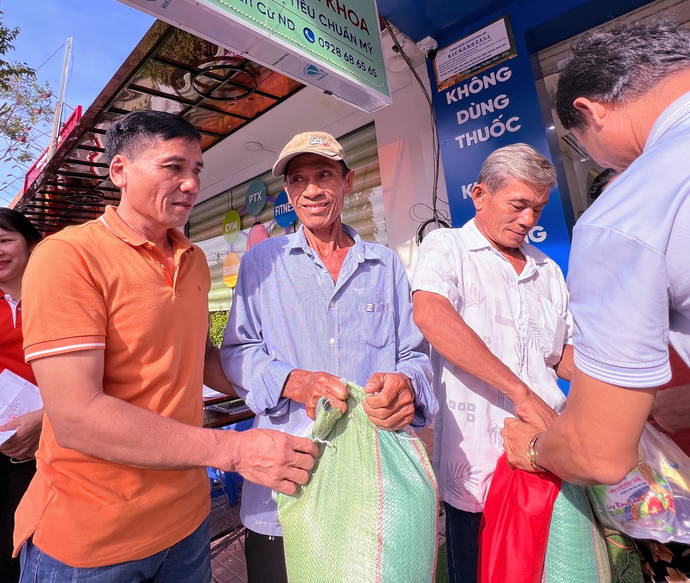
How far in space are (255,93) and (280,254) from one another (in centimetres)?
324

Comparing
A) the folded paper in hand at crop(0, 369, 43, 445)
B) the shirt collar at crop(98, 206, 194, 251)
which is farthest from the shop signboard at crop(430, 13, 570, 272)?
the folded paper in hand at crop(0, 369, 43, 445)

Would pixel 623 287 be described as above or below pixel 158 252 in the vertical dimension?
below

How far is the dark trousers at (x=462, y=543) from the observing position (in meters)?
1.38

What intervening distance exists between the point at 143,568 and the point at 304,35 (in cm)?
250

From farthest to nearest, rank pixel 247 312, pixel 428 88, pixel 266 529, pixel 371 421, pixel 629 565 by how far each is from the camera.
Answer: pixel 428 88, pixel 247 312, pixel 266 529, pixel 629 565, pixel 371 421

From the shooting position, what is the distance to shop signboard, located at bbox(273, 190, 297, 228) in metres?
5.19

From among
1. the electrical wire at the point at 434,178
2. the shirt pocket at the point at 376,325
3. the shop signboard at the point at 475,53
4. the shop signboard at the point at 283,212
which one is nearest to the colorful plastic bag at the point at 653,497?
the shirt pocket at the point at 376,325

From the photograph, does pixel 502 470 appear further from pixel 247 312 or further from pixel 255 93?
pixel 255 93

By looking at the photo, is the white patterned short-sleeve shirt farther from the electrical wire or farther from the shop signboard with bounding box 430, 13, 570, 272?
the electrical wire

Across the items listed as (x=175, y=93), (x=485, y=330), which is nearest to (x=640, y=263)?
(x=485, y=330)

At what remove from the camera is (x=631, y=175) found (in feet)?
2.41

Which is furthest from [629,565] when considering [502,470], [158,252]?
[158,252]

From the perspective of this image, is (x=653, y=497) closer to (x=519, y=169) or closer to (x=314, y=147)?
(x=519, y=169)

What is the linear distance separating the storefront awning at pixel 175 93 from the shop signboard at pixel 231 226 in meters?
1.47
